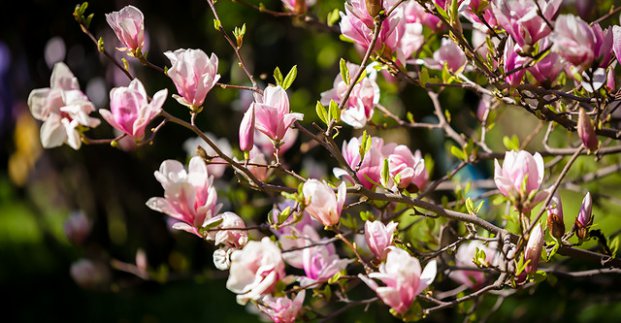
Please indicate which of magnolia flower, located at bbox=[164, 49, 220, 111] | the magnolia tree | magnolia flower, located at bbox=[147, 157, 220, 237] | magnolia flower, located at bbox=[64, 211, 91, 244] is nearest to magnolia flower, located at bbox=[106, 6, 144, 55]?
the magnolia tree

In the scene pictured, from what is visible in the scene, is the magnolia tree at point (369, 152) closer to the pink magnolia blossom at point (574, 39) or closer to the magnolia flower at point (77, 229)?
the pink magnolia blossom at point (574, 39)

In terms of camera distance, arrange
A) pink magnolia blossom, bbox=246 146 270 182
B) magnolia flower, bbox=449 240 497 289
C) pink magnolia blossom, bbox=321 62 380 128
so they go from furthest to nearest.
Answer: magnolia flower, bbox=449 240 497 289 → pink magnolia blossom, bbox=246 146 270 182 → pink magnolia blossom, bbox=321 62 380 128

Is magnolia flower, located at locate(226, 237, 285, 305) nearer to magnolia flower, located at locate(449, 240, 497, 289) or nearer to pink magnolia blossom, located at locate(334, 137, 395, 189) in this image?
pink magnolia blossom, located at locate(334, 137, 395, 189)

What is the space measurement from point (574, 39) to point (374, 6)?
0.33 m

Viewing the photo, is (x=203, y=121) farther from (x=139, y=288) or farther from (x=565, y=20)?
(x=565, y=20)

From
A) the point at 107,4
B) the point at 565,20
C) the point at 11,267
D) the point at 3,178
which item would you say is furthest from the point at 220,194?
the point at 3,178

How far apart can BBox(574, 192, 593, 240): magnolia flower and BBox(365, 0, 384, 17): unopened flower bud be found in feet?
1.66

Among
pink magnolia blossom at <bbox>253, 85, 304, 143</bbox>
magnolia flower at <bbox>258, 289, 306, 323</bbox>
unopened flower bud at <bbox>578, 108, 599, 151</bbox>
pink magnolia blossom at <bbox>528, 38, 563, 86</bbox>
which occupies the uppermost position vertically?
pink magnolia blossom at <bbox>528, 38, 563, 86</bbox>

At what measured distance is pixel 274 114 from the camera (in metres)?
1.17

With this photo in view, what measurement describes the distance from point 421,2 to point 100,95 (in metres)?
3.57

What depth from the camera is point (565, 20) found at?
38.1 inches

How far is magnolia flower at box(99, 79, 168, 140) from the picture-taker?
113 centimetres

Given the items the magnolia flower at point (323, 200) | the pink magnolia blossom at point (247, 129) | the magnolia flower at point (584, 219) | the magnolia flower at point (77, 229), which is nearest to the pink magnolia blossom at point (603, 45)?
the magnolia flower at point (584, 219)

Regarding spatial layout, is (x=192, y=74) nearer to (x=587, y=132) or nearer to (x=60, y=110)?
(x=60, y=110)
